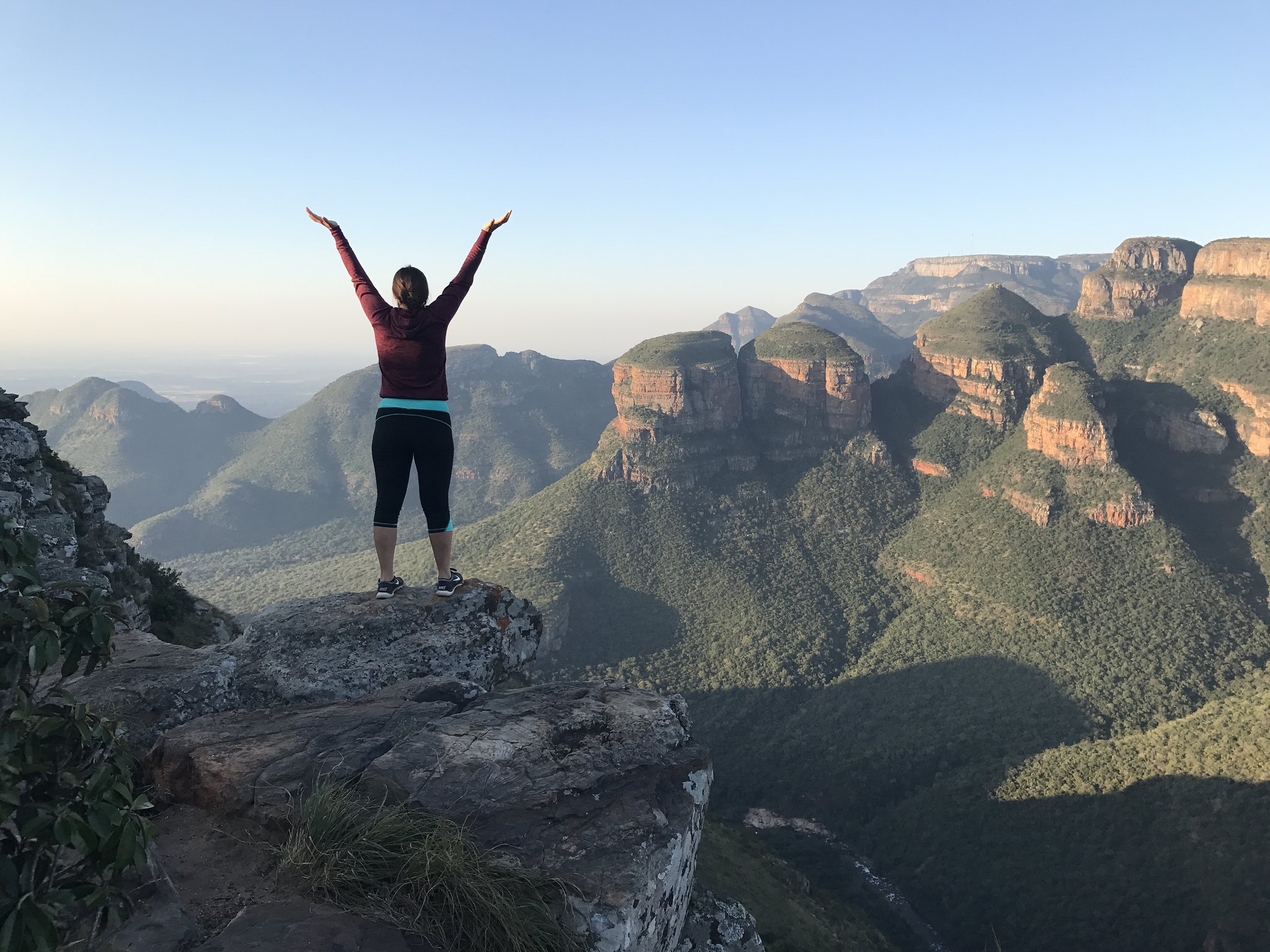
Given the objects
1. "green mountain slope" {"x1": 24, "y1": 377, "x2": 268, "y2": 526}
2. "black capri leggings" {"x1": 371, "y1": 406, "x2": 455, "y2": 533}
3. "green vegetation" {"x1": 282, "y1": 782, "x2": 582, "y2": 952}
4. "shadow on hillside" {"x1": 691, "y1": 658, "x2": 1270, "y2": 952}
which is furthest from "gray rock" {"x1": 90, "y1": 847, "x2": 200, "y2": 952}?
"green mountain slope" {"x1": 24, "y1": 377, "x2": 268, "y2": 526}

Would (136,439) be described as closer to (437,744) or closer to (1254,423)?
(437,744)

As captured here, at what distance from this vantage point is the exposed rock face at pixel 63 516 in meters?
11.3

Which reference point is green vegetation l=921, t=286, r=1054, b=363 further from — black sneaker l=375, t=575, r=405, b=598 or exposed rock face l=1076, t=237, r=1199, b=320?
black sneaker l=375, t=575, r=405, b=598

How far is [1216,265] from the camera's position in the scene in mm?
82625

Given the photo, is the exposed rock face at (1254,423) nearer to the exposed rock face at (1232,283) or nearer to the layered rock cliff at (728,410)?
the exposed rock face at (1232,283)

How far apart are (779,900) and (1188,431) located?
2918 inches

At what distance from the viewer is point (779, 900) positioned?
3091cm

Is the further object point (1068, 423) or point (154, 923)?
point (1068, 423)

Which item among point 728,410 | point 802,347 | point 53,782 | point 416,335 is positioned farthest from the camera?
point 728,410

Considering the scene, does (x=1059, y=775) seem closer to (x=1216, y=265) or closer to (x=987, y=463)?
(x=987, y=463)

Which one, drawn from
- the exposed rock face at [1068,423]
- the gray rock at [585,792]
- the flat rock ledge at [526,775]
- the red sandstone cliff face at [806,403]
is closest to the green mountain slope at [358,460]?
the red sandstone cliff face at [806,403]

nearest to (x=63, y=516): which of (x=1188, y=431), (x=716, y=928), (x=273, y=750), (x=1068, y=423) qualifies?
(x=273, y=750)

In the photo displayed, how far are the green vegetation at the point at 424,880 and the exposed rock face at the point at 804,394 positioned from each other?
8846cm

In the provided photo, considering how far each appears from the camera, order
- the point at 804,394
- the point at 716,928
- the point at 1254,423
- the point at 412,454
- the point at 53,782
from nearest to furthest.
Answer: the point at 53,782
the point at 716,928
the point at 412,454
the point at 1254,423
the point at 804,394
